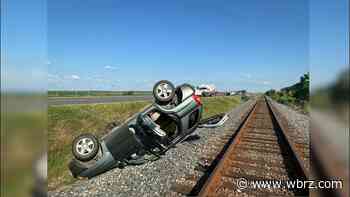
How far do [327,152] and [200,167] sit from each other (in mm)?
4366

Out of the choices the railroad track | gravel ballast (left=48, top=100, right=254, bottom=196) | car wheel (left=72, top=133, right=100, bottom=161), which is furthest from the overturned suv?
the railroad track

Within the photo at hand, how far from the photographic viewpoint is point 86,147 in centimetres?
573

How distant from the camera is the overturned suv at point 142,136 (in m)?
5.55

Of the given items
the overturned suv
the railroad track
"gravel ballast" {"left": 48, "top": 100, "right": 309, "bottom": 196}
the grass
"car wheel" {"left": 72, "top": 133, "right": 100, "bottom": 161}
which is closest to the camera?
the railroad track

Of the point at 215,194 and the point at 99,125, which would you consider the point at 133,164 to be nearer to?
the point at 215,194

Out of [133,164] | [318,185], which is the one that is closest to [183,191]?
[133,164]

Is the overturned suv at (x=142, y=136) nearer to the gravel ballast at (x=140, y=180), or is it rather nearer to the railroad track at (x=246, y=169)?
the gravel ballast at (x=140, y=180)

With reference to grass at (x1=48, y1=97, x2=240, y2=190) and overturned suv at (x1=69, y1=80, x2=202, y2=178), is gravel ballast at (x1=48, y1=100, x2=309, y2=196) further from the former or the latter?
grass at (x1=48, y1=97, x2=240, y2=190)

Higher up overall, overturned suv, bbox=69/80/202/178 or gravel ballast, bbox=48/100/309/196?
overturned suv, bbox=69/80/202/178

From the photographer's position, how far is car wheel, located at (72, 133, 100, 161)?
223 inches

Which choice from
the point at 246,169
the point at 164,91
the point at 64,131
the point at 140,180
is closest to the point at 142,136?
the point at 140,180

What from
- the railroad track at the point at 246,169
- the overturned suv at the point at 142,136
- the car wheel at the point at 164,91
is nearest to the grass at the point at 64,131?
the overturned suv at the point at 142,136

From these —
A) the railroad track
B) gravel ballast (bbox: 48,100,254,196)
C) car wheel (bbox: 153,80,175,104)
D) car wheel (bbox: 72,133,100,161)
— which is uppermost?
car wheel (bbox: 153,80,175,104)

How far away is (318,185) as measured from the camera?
224 centimetres
